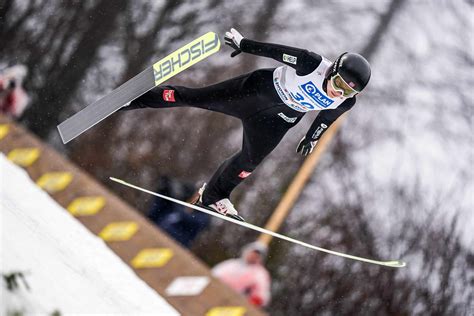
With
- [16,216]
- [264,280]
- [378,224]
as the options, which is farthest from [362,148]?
[16,216]

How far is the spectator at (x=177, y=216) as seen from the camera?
2.92m

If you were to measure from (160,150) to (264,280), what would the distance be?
775 millimetres

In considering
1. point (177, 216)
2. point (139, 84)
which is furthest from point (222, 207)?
point (139, 84)

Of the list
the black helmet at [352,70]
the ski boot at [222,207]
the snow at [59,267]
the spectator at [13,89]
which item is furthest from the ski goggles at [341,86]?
the spectator at [13,89]

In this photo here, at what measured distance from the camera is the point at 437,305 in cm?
300

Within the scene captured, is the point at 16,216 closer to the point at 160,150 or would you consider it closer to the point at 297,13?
the point at 160,150

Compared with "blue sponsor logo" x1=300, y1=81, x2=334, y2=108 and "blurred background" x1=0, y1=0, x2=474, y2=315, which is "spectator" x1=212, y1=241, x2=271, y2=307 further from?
"blue sponsor logo" x1=300, y1=81, x2=334, y2=108

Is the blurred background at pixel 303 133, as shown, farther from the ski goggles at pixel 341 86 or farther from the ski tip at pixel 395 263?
the ski goggles at pixel 341 86

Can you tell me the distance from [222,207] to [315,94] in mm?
693

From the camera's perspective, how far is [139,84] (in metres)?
2.78

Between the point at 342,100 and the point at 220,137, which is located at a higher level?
the point at 342,100

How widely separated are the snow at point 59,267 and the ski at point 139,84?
73cm

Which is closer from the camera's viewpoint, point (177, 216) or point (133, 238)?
point (133, 238)

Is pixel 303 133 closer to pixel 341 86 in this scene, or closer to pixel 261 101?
pixel 261 101
